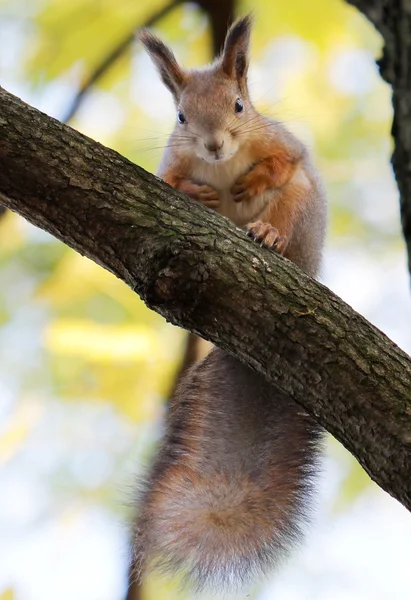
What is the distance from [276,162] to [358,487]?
2.36 meters

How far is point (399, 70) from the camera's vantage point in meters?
3.44

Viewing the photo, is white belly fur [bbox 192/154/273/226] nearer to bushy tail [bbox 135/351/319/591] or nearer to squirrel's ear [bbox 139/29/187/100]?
squirrel's ear [bbox 139/29/187/100]

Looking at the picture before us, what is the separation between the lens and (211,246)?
8.09 ft

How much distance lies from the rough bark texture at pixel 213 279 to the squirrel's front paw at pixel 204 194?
2.69 feet

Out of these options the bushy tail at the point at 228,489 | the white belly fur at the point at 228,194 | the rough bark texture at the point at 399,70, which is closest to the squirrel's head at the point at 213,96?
the white belly fur at the point at 228,194

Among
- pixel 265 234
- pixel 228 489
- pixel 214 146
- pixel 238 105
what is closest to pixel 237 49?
pixel 238 105

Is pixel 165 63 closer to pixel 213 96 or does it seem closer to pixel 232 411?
pixel 213 96

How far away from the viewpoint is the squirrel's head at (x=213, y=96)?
3.31 meters

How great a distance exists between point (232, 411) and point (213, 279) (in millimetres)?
1008

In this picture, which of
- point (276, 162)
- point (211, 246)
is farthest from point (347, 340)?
point (276, 162)

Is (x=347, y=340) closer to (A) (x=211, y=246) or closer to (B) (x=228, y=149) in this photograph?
(A) (x=211, y=246)

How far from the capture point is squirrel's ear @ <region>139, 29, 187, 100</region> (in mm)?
3543

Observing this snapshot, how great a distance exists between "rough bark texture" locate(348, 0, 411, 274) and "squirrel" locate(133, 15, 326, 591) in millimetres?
399

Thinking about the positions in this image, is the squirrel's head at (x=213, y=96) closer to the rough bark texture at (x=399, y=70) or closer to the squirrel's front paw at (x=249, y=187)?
the squirrel's front paw at (x=249, y=187)
